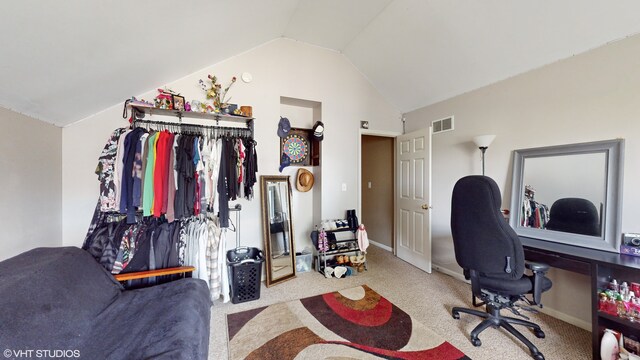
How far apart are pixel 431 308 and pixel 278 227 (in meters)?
1.91

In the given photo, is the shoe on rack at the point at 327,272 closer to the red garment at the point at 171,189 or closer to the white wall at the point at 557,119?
the white wall at the point at 557,119

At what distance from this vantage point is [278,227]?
304cm

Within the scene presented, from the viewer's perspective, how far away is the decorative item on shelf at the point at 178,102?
2.47 m

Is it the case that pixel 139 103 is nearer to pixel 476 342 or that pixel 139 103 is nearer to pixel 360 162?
pixel 360 162

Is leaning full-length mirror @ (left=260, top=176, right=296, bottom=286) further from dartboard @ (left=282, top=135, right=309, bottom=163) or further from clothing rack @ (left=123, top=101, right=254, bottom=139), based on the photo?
clothing rack @ (left=123, top=101, right=254, bottom=139)

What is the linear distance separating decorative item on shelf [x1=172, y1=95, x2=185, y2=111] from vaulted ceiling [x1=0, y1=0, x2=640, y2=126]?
0.73 feet

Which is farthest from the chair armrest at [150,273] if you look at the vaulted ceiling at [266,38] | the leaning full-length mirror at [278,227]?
the vaulted ceiling at [266,38]

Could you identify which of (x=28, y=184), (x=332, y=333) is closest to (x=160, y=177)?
(x=28, y=184)

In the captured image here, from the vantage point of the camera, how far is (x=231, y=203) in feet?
9.42

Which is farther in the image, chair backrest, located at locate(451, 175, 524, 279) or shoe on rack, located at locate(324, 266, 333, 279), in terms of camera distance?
shoe on rack, located at locate(324, 266, 333, 279)

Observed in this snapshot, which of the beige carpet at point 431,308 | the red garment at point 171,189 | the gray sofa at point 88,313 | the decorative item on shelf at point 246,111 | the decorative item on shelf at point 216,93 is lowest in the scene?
the beige carpet at point 431,308

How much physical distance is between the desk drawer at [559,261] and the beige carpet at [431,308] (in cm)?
61

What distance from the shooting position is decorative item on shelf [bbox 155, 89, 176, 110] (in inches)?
95.8

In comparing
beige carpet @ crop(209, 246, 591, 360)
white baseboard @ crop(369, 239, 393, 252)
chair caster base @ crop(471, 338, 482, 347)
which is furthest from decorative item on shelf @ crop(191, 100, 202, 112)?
white baseboard @ crop(369, 239, 393, 252)
